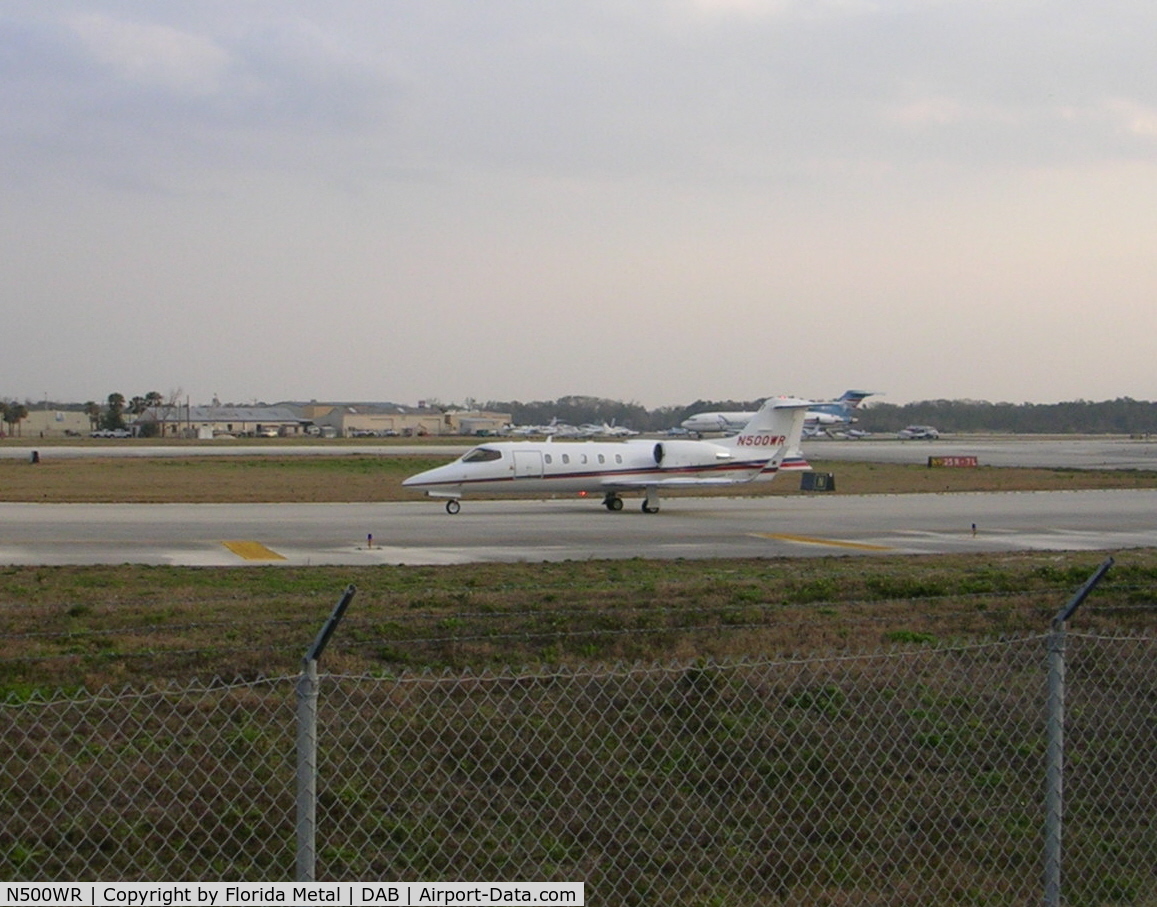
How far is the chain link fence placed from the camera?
25.4 feet

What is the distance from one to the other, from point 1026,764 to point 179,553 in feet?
59.3

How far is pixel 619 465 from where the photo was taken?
36250mm

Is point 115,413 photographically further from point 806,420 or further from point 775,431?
point 775,431

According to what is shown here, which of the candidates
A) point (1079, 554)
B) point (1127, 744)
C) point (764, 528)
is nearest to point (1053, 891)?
point (1127, 744)

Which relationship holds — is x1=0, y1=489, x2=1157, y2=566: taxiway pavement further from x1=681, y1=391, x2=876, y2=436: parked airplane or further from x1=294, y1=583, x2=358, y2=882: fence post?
x1=681, y1=391, x2=876, y2=436: parked airplane

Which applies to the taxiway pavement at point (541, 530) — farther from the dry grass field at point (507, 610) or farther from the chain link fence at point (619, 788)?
the chain link fence at point (619, 788)

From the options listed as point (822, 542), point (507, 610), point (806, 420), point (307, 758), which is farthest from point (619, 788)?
point (806, 420)

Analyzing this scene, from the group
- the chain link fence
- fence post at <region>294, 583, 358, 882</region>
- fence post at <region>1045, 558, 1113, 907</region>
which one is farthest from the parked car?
fence post at <region>294, 583, 358, 882</region>

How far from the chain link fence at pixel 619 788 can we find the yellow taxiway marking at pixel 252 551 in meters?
13.0

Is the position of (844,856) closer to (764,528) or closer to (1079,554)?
(1079,554)

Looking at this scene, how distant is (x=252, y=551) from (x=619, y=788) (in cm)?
1697

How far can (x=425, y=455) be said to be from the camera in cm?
8256

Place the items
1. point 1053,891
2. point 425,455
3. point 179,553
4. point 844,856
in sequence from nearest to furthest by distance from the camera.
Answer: point 1053,891, point 844,856, point 179,553, point 425,455

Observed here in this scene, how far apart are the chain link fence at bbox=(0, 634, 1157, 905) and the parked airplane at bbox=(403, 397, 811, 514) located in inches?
933
